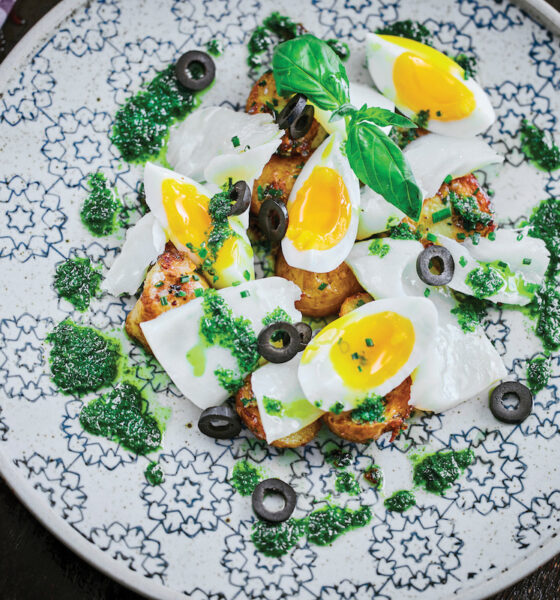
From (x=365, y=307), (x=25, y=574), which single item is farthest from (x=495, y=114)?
(x=25, y=574)

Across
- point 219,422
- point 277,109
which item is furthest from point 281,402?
point 277,109

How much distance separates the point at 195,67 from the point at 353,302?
1525 millimetres

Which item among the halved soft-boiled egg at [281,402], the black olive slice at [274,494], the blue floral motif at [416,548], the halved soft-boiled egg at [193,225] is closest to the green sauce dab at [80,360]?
the halved soft-boiled egg at [193,225]

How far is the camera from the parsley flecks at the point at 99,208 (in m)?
3.50

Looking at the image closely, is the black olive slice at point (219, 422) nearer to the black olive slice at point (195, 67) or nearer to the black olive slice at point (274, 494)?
the black olive slice at point (274, 494)

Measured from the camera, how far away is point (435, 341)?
3.34 m

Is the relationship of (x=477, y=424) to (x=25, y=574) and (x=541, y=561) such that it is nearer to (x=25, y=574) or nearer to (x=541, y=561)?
(x=541, y=561)

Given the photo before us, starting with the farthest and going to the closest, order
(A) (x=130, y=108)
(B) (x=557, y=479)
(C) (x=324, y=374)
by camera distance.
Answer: (A) (x=130, y=108)
(B) (x=557, y=479)
(C) (x=324, y=374)

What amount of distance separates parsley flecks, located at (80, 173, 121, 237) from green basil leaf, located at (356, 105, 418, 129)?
4.37 feet

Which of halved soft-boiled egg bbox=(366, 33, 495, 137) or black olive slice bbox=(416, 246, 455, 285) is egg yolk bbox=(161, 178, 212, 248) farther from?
halved soft-boiled egg bbox=(366, 33, 495, 137)

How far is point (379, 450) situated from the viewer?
342 cm

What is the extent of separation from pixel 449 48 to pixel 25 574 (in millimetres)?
3512

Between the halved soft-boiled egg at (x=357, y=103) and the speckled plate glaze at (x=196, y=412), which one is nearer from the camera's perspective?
the speckled plate glaze at (x=196, y=412)

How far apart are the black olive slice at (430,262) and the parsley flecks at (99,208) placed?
158 cm
